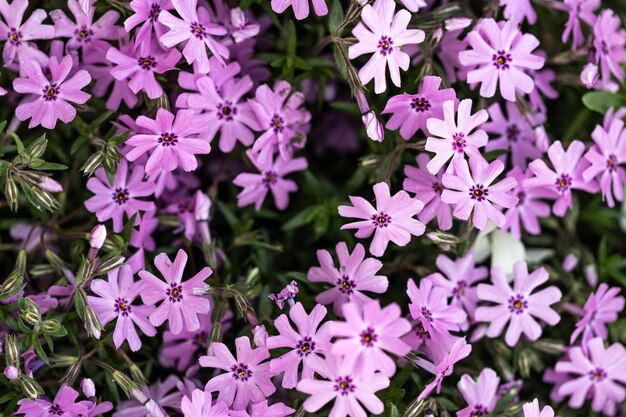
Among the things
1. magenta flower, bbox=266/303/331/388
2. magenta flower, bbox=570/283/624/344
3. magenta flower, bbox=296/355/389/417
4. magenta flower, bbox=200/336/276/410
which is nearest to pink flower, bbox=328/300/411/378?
magenta flower, bbox=296/355/389/417

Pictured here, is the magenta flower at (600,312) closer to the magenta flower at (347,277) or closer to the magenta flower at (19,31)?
the magenta flower at (347,277)

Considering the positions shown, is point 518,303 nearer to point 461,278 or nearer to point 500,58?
point 461,278

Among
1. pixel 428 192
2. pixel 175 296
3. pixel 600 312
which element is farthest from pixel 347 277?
pixel 600 312

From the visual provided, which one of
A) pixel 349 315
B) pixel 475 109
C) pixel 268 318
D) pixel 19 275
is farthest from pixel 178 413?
pixel 475 109

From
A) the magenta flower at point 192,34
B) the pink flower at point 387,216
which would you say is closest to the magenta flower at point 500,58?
the pink flower at point 387,216

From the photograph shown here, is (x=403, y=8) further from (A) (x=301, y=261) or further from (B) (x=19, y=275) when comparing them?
(B) (x=19, y=275)
